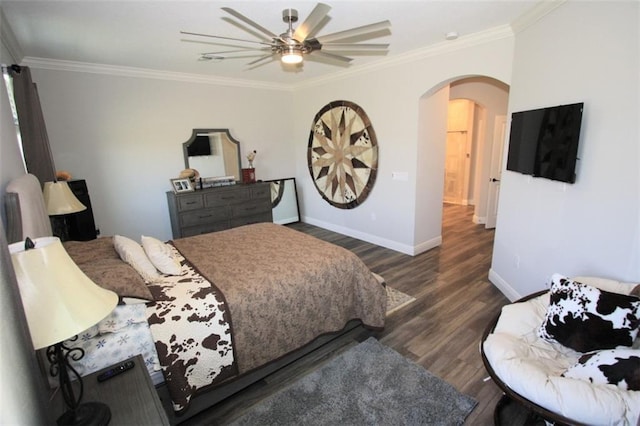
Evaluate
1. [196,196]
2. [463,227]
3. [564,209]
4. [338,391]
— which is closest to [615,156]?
[564,209]

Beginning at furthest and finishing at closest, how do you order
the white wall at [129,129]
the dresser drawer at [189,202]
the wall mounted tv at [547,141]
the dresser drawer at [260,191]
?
the dresser drawer at [260,191] → the dresser drawer at [189,202] → the white wall at [129,129] → the wall mounted tv at [547,141]

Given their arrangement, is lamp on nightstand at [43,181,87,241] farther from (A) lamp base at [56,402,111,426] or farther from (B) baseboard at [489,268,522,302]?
(B) baseboard at [489,268,522,302]

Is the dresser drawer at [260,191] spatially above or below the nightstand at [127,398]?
above

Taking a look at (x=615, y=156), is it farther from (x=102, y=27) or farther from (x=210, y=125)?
(x=210, y=125)

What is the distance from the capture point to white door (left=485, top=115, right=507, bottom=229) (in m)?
5.14

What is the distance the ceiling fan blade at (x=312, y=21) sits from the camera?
1.71 meters

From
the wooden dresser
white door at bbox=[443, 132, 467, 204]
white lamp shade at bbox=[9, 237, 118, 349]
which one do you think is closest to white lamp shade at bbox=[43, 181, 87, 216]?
the wooden dresser

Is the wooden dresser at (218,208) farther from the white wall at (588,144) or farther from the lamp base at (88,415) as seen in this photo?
the white wall at (588,144)

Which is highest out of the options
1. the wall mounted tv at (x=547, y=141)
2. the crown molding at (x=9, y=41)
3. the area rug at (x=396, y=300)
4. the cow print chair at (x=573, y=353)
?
the crown molding at (x=9, y=41)

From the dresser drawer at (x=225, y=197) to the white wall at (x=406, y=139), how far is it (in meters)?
1.76

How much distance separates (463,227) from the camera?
554cm

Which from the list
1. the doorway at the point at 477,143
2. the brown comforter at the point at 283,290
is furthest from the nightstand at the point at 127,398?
the doorway at the point at 477,143

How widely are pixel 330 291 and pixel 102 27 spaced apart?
2.95 metres

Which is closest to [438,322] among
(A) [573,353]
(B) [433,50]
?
(A) [573,353]
